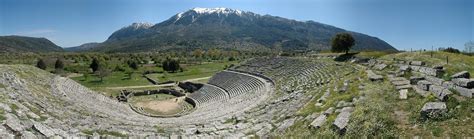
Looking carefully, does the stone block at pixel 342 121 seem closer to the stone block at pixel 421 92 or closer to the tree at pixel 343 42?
the stone block at pixel 421 92

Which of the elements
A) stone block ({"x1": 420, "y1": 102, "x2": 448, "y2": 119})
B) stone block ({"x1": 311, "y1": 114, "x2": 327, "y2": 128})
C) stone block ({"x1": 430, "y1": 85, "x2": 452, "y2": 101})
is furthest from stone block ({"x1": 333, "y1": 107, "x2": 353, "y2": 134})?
stone block ({"x1": 430, "y1": 85, "x2": 452, "y2": 101})

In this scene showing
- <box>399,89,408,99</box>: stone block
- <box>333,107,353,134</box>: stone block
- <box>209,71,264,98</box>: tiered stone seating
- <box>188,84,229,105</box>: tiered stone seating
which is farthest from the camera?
<box>188,84,229,105</box>: tiered stone seating

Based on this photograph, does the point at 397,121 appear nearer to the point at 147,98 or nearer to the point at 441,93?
the point at 441,93

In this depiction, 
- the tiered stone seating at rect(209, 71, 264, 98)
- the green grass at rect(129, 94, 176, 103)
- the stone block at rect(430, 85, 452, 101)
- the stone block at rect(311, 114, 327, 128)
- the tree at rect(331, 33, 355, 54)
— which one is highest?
the tree at rect(331, 33, 355, 54)

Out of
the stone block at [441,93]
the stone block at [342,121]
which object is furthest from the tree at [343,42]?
the stone block at [342,121]

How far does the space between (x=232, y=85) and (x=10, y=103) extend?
29.7m

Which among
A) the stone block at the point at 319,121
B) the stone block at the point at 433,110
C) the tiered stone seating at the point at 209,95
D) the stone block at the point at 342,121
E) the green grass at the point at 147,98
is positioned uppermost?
the stone block at the point at 433,110

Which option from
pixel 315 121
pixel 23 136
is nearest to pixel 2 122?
pixel 23 136

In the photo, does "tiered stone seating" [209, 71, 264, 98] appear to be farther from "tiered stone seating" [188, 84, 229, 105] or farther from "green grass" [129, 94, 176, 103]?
"green grass" [129, 94, 176, 103]

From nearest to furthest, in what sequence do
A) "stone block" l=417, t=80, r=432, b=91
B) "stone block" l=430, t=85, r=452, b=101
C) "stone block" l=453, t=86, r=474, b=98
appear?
1. "stone block" l=453, t=86, r=474, b=98
2. "stone block" l=430, t=85, r=452, b=101
3. "stone block" l=417, t=80, r=432, b=91

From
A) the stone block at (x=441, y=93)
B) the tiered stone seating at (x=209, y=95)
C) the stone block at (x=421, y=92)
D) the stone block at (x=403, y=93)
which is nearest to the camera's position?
the stone block at (x=441, y=93)

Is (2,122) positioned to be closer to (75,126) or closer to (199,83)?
(75,126)

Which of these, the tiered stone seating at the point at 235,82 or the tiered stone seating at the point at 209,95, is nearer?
the tiered stone seating at the point at 235,82

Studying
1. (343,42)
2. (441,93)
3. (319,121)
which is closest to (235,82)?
(343,42)
